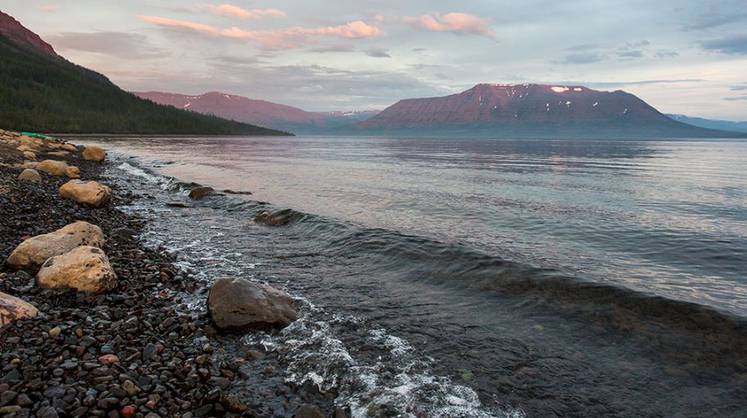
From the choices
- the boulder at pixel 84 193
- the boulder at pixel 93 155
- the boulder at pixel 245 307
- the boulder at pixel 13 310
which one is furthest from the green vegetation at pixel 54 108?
the boulder at pixel 245 307

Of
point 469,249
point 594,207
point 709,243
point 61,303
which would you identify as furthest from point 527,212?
point 61,303

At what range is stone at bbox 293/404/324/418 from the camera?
5.86 metres

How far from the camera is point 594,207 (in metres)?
25.2

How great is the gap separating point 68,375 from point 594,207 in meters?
26.1

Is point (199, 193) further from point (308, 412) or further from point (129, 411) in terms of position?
point (308, 412)

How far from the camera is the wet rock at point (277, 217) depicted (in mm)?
19767

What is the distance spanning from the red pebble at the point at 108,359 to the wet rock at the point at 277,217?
42.7 ft

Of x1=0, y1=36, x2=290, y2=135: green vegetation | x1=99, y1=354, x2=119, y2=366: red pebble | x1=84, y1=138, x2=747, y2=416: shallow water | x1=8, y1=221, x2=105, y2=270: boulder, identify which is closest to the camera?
x1=99, y1=354, x2=119, y2=366: red pebble

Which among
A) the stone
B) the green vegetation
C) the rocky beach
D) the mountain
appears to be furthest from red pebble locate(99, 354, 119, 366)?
the green vegetation

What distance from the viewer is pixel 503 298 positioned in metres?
11.1

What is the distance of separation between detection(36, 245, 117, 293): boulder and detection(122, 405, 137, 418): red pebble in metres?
4.73

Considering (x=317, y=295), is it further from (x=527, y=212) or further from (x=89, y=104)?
(x=89, y=104)

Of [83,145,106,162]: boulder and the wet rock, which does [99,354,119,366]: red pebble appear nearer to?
the wet rock

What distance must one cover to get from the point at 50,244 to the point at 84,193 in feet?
33.2
